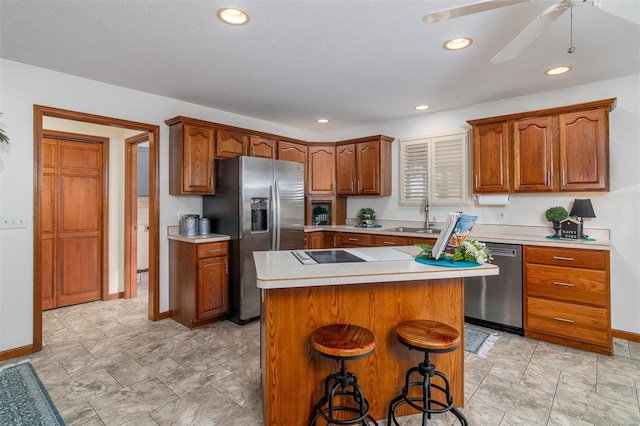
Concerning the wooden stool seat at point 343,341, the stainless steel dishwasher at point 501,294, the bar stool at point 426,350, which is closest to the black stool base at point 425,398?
the bar stool at point 426,350

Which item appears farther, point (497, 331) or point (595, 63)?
point (497, 331)

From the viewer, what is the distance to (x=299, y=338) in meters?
1.85

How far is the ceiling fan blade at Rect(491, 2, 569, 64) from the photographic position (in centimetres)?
161

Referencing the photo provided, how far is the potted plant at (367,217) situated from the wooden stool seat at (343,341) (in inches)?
123

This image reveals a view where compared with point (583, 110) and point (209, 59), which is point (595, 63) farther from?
point (209, 59)

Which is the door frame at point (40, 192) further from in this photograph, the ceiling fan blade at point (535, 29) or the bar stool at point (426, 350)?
the ceiling fan blade at point (535, 29)

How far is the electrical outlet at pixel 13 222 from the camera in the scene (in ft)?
9.05

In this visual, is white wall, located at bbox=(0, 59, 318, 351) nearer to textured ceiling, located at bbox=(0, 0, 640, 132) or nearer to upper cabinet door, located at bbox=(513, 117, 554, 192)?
textured ceiling, located at bbox=(0, 0, 640, 132)

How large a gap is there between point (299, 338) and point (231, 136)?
2921 millimetres

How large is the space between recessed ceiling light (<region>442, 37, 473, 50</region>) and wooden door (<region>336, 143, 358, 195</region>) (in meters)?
2.44

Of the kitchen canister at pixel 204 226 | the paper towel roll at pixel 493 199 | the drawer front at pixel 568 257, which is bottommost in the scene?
the drawer front at pixel 568 257

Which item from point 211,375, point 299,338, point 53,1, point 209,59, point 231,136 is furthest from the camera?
point 231,136

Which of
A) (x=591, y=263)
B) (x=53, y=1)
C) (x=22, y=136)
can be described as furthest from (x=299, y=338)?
(x=22, y=136)

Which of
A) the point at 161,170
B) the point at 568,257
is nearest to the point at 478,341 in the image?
the point at 568,257
